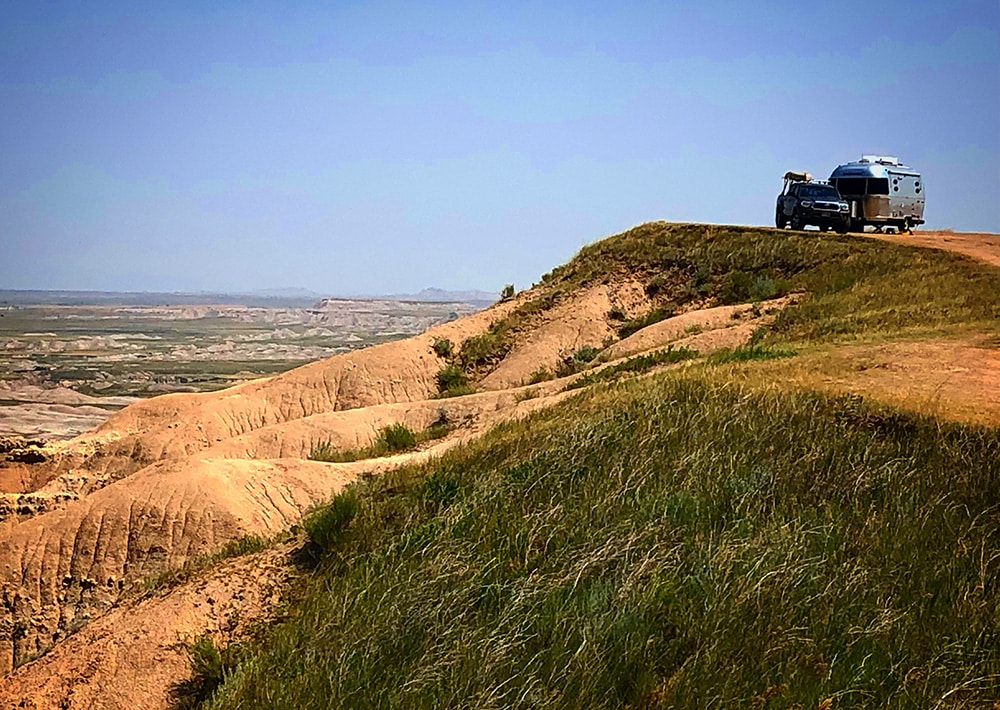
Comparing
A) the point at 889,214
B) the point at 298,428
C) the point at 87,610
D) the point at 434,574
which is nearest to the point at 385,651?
the point at 434,574

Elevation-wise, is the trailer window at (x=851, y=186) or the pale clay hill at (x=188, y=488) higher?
the trailer window at (x=851, y=186)

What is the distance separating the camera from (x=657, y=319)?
→ 2497 centimetres

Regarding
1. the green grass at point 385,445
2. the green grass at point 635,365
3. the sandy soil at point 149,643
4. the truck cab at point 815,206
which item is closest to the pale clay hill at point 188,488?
the sandy soil at point 149,643

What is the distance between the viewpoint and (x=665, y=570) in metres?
6.96

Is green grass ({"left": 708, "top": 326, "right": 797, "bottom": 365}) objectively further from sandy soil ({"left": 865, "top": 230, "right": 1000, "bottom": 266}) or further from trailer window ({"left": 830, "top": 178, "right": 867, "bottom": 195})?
trailer window ({"left": 830, "top": 178, "right": 867, "bottom": 195})

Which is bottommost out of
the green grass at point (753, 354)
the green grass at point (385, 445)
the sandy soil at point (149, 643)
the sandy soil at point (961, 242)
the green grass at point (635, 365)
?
the sandy soil at point (149, 643)

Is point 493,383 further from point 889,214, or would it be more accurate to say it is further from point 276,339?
point 276,339

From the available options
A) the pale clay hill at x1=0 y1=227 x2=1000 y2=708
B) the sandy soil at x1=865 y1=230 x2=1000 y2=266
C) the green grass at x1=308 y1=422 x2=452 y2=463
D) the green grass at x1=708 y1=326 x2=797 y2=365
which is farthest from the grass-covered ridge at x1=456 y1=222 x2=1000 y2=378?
the green grass at x1=308 y1=422 x2=452 y2=463

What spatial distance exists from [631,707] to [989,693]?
7.09ft

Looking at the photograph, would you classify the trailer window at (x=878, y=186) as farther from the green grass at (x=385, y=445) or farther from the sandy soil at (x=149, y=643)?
the sandy soil at (x=149, y=643)

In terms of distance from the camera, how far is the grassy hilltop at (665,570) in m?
6.03

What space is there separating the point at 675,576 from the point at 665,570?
0.11 meters

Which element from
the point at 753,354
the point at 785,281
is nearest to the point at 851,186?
the point at 785,281

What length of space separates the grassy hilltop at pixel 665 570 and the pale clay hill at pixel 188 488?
115 cm
